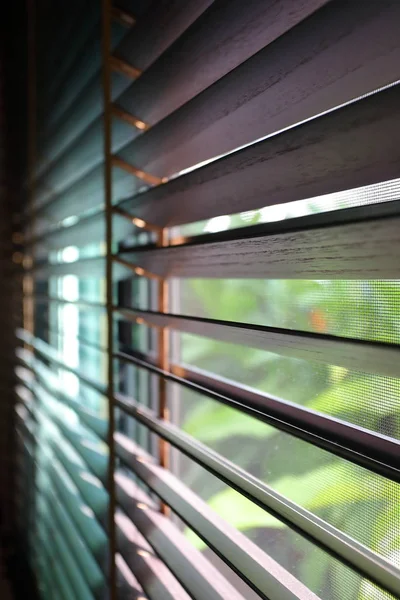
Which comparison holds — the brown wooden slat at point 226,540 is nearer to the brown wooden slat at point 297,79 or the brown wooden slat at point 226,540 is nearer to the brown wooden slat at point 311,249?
the brown wooden slat at point 311,249

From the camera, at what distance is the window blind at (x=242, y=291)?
1.27 ft

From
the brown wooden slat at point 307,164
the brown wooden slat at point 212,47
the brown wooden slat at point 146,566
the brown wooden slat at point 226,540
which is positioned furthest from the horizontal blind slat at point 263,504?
the brown wooden slat at point 212,47

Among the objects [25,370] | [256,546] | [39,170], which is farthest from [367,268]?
[25,370]

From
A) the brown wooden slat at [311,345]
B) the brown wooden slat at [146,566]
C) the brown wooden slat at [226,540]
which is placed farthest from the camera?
the brown wooden slat at [146,566]

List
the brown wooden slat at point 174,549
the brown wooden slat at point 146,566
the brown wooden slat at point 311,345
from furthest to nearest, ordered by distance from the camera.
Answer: the brown wooden slat at point 146,566, the brown wooden slat at point 174,549, the brown wooden slat at point 311,345

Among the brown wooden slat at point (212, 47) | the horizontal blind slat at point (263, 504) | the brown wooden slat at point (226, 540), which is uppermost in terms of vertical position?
the brown wooden slat at point (212, 47)

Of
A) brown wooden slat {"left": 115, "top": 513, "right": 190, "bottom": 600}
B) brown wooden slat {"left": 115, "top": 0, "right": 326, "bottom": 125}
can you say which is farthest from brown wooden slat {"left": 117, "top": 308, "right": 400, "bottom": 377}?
brown wooden slat {"left": 115, "top": 513, "right": 190, "bottom": 600}

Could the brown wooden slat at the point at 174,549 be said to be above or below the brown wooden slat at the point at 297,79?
below

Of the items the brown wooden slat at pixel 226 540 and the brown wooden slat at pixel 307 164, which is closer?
the brown wooden slat at pixel 307 164

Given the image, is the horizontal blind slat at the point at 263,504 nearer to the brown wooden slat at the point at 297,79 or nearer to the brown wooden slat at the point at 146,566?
the brown wooden slat at the point at 146,566

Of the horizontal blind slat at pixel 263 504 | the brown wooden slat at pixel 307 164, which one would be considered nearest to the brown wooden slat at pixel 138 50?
the brown wooden slat at pixel 307 164

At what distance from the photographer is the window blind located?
1.27ft

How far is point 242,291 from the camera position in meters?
0.65

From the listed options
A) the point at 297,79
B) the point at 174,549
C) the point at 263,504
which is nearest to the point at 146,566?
the point at 174,549
